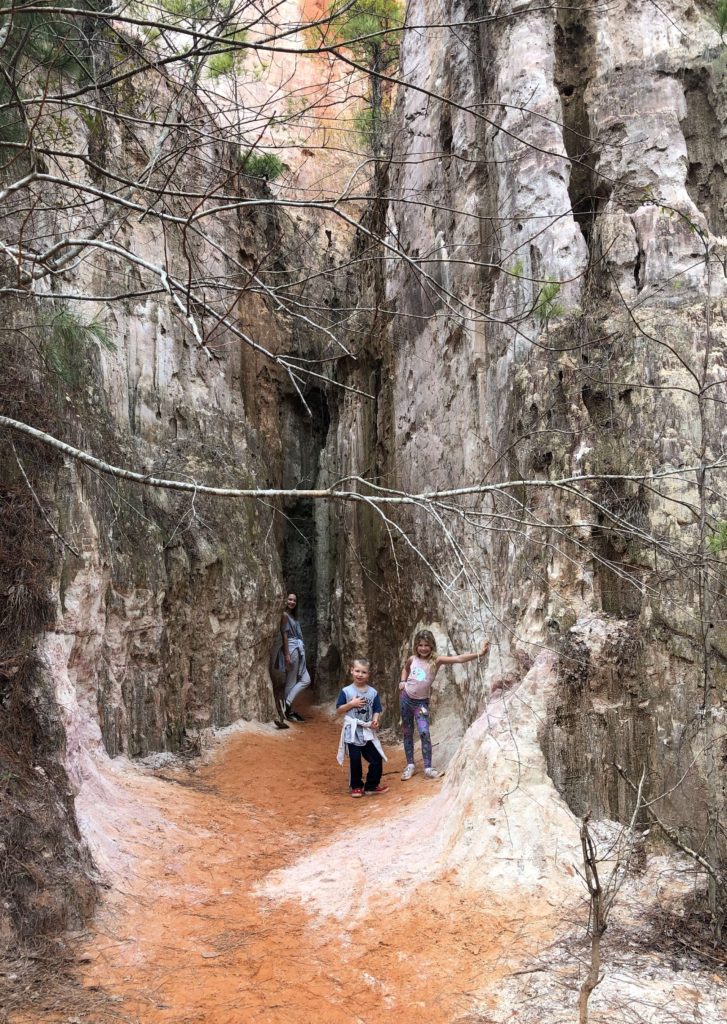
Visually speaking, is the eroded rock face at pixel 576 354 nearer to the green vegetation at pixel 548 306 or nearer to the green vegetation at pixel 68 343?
the green vegetation at pixel 548 306

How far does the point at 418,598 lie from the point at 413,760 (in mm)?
2608

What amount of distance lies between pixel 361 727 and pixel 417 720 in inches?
23.4

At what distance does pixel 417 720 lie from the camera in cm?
862

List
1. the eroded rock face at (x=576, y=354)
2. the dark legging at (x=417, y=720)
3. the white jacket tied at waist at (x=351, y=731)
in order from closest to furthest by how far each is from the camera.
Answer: the eroded rock face at (x=576, y=354) < the white jacket tied at waist at (x=351, y=731) < the dark legging at (x=417, y=720)

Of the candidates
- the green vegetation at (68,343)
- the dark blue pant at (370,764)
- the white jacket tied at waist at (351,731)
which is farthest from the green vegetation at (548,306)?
the dark blue pant at (370,764)

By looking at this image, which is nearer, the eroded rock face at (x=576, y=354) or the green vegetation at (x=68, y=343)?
the eroded rock face at (x=576, y=354)

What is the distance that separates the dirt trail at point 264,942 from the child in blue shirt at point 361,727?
776 millimetres

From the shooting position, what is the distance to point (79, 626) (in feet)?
27.9

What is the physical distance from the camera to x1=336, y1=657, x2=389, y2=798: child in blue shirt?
27.8 ft

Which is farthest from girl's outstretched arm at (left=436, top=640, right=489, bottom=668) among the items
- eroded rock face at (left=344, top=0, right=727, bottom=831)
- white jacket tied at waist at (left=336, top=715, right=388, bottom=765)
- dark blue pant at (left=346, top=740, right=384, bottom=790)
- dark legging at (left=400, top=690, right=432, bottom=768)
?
dark blue pant at (left=346, top=740, right=384, bottom=790)

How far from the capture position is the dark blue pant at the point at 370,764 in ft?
28.4

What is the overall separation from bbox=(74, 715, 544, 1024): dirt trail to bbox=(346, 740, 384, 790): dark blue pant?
2.52 feet

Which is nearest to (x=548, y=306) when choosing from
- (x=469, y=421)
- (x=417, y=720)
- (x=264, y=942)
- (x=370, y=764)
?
(x=469, y=421)

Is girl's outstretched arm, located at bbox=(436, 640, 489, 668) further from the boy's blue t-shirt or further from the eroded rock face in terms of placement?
the boy's blue t-shirt
